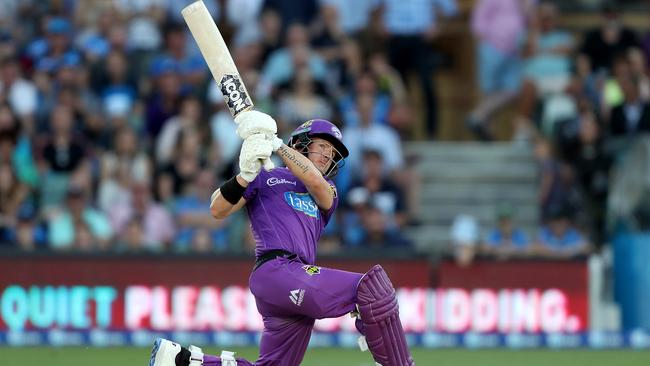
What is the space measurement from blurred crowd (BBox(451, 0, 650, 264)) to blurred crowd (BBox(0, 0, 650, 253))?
0.02 metres

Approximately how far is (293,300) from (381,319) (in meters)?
0.45

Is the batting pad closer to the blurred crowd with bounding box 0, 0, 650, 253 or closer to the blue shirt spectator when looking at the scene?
the blurred crowd with bounding box 0, 0, 650, 253

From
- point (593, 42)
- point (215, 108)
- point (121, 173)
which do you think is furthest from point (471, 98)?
point (121, 173)

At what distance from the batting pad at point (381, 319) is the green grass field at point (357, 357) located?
357 cm

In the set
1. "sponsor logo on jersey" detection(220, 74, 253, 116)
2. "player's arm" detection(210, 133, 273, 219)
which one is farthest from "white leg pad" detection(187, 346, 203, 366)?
"sponsor logo on jersey" detection(220, 74, 253, 116)

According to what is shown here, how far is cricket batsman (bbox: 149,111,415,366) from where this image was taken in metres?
7.01

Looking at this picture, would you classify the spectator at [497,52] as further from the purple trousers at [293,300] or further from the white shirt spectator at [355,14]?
the purple trousers at [293,300]

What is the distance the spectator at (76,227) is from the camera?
44.2ft

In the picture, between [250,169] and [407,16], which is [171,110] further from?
[250,169]

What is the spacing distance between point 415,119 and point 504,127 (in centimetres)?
111

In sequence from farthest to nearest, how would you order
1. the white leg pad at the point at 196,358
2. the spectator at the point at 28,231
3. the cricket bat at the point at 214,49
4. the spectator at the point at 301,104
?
the spectator at the point at 301,104
the spectator at the point at 28,231
the cricket bat at the point at 214,49
the white leg pad at the point at 196,358

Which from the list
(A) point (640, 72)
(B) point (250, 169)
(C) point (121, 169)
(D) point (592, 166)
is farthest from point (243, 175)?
(A) point (640, 72)

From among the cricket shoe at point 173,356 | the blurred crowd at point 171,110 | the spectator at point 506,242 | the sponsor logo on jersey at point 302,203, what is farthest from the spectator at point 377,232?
the cricket shoe at point 173,356

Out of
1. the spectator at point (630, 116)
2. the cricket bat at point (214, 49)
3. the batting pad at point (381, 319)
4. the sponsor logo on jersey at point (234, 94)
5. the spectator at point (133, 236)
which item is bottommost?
the batting pad at point (381, 319)
